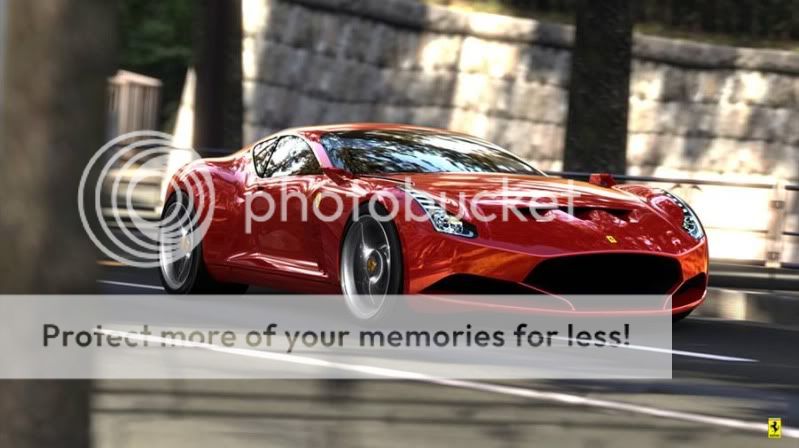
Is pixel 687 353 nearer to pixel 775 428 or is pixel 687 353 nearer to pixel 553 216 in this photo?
pixel 553 216

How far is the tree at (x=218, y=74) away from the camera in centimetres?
1931

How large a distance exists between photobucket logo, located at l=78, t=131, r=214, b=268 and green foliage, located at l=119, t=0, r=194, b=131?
1788 cm

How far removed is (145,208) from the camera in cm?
1791

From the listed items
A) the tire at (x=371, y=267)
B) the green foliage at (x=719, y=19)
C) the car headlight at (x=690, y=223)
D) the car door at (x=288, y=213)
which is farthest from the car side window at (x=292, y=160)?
the green foliage at (x=719, y=19)

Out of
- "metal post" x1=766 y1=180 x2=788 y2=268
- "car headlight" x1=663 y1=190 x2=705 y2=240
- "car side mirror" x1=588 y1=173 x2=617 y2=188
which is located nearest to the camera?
"car headlight" x1=663 y1=190 x2=705 y2=240

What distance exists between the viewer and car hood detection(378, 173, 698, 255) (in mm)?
8625

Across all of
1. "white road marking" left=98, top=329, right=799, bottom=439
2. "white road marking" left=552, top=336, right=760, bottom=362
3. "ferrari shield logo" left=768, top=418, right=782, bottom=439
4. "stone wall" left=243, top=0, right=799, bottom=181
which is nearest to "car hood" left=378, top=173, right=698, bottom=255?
"white road marking" left=552, top=336, right=760, bottom=362

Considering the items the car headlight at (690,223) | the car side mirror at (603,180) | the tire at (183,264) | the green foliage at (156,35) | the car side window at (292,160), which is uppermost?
the green foliage at (156,35)

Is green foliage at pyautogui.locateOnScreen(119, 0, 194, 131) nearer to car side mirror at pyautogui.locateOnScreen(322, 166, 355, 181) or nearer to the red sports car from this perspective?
the red sports car

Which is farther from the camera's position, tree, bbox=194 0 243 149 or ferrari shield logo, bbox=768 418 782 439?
tree, bbox=194 0 243 149

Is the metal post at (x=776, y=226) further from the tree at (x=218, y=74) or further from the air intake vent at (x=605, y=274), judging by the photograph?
the tree at (x=218, y=74)

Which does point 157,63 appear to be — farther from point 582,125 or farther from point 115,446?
point 115,446

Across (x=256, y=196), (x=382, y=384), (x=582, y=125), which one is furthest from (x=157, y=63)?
(x=382, y=384)

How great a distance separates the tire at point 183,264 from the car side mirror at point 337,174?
5.65ft
